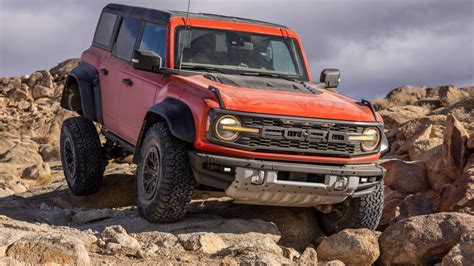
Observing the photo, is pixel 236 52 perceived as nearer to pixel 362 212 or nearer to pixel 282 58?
pixel 282 58

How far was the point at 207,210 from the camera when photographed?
31.2 feet

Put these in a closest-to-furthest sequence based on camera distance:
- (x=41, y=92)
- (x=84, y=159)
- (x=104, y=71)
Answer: (x=104, y=71) < (x=84, y=159) < (x=41, y=92)

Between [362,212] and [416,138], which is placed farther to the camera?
[416,138]

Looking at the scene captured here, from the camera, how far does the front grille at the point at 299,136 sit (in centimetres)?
797

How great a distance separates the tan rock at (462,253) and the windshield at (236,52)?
2834 mm

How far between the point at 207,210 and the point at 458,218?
8.55 ft

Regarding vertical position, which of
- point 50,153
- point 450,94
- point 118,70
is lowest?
point 50,153

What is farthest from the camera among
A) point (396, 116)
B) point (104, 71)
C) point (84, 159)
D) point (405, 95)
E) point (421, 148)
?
point (405, 95)

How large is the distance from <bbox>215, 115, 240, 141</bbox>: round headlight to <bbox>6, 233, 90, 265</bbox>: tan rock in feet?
6.62

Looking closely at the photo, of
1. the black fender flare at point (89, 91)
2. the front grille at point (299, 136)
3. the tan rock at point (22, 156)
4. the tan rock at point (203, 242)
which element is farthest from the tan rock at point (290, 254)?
the tan rock at point (22, 156)

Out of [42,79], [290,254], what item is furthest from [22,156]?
[42,79]

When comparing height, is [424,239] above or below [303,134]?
below

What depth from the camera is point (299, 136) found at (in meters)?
8.09

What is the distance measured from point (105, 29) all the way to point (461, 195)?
15.7ft
